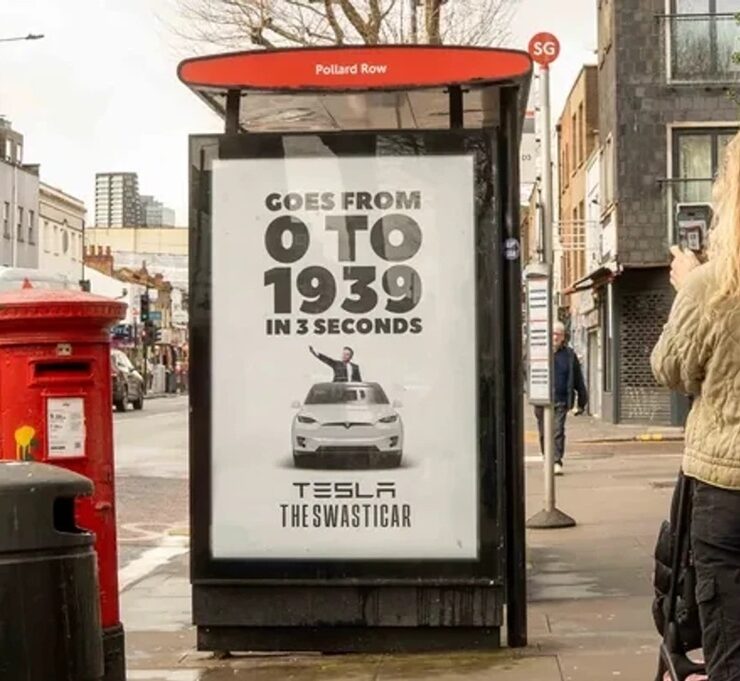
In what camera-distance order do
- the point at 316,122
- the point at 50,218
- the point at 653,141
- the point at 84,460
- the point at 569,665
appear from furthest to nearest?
the point at 50,218
the point at 653,141
the point at 316,122
the point at 569,665
the point at 84,460

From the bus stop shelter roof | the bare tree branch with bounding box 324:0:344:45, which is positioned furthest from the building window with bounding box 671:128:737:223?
the bus stop shelter roof

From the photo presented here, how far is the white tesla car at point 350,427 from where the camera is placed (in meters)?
6.86

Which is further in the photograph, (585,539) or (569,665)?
(585,539)

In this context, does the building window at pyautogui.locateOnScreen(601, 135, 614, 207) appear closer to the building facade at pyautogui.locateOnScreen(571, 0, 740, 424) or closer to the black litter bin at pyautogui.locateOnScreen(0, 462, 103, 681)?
the building facade at pyautogui.locateOnScreen(571, 0, 740, 424)

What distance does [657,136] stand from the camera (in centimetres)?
2911

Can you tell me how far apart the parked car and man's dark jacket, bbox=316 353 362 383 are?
33712 millimetres

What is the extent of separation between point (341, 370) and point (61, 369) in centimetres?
146

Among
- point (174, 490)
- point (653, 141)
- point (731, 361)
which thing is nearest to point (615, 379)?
point (653, 141)

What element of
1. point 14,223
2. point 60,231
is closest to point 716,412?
point 14,223

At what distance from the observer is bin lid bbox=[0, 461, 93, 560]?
403 cm

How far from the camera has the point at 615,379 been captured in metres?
29.8

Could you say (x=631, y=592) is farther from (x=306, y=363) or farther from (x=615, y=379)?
(x=615, y=379)

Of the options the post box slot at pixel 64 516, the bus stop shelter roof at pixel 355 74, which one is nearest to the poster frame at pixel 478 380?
the bus stop shelter roof at pixel 355 74

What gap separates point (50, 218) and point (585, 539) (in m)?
62.7
